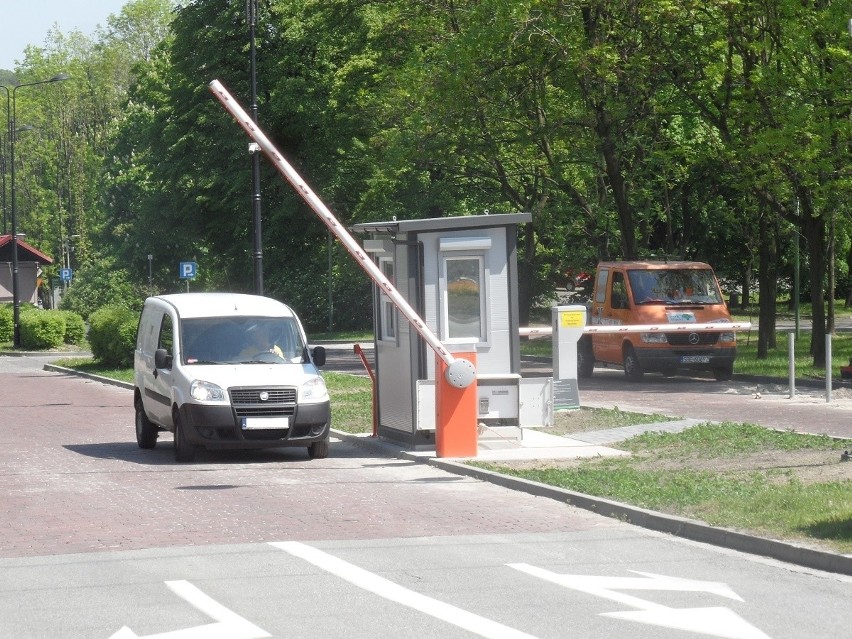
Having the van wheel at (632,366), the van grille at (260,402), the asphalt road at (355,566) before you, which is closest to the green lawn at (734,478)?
the asphalt road at (355,566)

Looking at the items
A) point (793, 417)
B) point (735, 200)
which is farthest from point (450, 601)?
point (735, 200)

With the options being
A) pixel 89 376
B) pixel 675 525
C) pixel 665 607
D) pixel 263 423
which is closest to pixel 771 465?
pixel 675 525

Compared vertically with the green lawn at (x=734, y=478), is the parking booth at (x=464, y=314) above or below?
above

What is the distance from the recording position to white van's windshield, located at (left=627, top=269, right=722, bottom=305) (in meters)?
28.0

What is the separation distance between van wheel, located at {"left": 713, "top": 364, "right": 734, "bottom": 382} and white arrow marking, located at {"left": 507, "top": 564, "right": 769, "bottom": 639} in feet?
61.0

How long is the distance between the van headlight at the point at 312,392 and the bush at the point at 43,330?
35.8 m

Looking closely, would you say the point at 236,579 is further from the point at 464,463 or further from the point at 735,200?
the point at 735,200

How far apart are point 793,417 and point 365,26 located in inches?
1121

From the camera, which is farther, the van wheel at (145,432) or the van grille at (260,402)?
the van wheel at (145,432)

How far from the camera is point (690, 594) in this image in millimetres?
8727

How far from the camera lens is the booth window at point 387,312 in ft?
59.1

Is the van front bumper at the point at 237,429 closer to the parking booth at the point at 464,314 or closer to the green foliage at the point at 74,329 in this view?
the parking booth at the point at 464,314

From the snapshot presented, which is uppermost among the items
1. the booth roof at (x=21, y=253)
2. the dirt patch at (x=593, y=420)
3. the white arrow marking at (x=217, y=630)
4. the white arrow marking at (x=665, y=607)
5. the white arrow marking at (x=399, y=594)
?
the booth roof at (x=21, y=253)

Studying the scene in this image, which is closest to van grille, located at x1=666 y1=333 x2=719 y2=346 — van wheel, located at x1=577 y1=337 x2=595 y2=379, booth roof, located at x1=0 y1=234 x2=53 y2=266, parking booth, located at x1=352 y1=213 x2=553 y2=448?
van wheel, located at x1=577 y1=337 x2=595 y2=379
